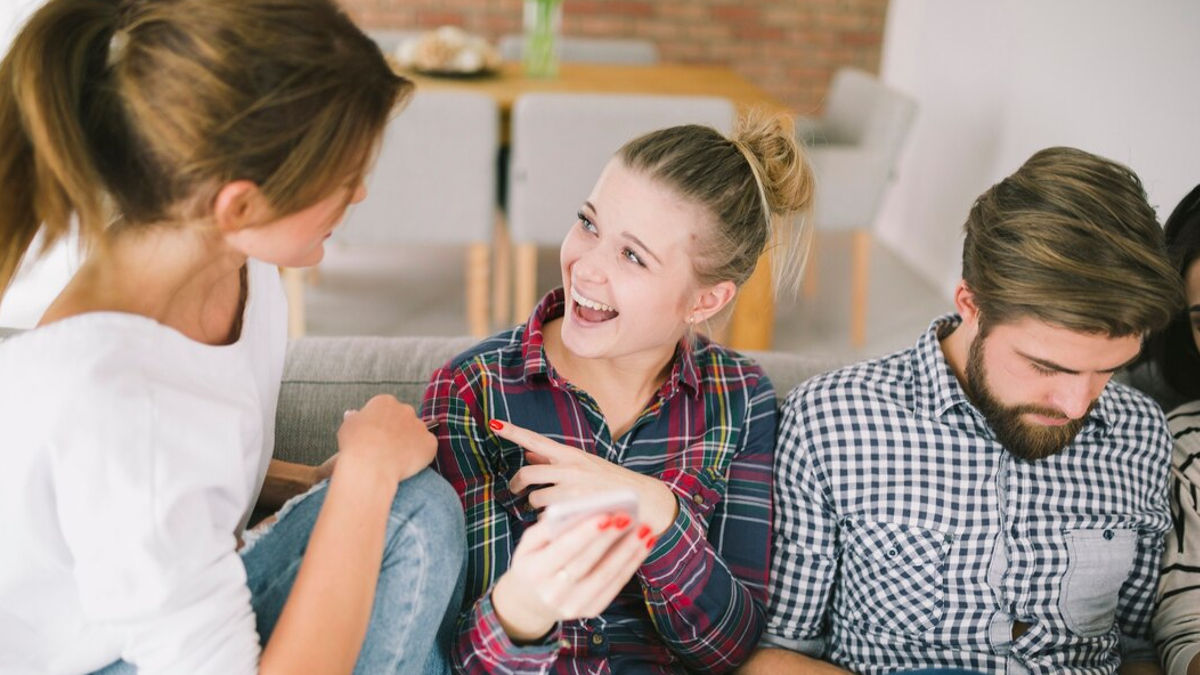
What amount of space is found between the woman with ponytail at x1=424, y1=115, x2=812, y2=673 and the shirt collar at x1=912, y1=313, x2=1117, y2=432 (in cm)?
21

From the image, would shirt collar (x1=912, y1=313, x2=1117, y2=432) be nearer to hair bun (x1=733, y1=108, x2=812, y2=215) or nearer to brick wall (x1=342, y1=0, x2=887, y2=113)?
hair bun (x1=733, y1=108, x2=812, y2=215)

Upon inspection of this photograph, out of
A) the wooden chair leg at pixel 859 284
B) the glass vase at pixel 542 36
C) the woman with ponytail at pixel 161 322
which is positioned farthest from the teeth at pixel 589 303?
the glass vase at pixel 542 36

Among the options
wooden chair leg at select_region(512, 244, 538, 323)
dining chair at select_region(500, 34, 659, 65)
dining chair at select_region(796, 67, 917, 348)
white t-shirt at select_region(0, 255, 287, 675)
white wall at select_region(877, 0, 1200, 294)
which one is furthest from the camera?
dining chair at select_region(500, 34, 659, 65)

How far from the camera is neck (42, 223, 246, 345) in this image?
36.9 inches

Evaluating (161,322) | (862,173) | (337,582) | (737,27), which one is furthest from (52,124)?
(737,27)

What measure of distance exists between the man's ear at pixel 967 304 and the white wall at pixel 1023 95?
28.1 inches

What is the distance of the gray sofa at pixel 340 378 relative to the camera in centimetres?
150

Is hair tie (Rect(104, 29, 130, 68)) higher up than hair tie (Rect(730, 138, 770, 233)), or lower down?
higher up

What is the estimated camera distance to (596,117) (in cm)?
283

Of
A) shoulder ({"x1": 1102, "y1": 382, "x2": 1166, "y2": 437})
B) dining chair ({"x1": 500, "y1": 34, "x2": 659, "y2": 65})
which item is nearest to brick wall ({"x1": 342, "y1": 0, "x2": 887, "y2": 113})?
dining chair ({"x1": 500, "y1": 34, "x2": 659, "y2": 65})

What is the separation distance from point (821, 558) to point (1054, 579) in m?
0.32

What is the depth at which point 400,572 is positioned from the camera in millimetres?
1062

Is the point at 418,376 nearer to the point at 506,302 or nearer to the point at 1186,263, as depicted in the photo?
the point at 1186,263

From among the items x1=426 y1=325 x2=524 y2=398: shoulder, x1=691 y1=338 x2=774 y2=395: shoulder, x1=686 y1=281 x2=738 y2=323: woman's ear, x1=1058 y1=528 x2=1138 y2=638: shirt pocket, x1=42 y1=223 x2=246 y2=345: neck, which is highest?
x1=42 y1=223 x2=246 y2=345: neck
